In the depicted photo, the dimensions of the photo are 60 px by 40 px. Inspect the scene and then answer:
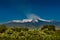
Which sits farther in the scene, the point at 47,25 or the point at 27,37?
the point at 47,25

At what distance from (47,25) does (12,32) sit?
153cm

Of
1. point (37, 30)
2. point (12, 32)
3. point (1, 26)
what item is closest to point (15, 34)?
point (12, 32)

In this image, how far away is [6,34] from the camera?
600 centimetres

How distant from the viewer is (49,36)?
593 cm

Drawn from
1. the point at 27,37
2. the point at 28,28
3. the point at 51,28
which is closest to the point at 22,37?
the point at 27,37

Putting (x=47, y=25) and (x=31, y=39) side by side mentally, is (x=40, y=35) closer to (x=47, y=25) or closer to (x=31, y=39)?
(x=31, y=39)

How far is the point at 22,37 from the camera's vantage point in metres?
5.89

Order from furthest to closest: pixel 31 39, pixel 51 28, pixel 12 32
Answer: pixel 51 28
pixel 12 32
pixel 31 39

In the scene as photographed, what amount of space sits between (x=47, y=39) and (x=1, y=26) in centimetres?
205

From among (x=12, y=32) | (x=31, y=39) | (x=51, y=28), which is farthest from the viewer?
(x=51, y=28)

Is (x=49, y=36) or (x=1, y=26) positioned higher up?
(x=1, y=26)

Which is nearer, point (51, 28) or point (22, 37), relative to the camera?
point (22, 37)

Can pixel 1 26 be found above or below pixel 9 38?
above

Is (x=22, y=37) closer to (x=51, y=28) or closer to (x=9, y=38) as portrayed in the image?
(x=9, y=38)
